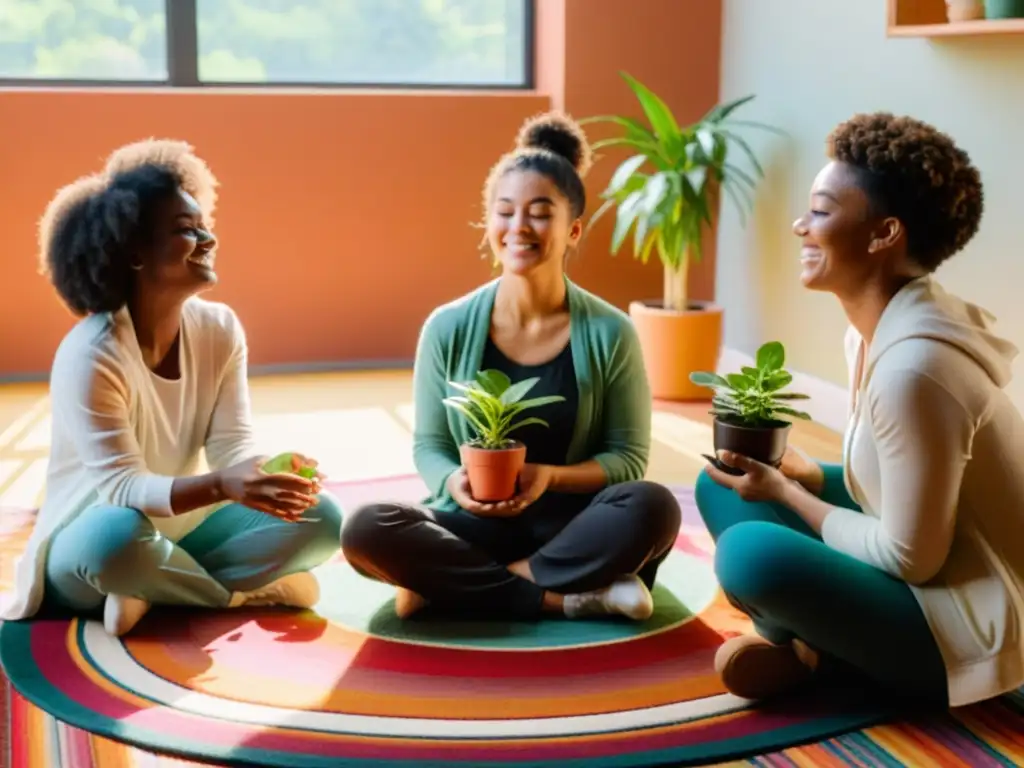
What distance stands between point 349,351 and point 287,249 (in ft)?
1.44

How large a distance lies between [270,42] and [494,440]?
290cm

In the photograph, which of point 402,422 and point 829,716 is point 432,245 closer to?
point 402,422

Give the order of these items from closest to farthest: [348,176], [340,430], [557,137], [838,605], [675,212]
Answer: [838,605] → [557,137] → [340,430] → [675,212] → [348,176]

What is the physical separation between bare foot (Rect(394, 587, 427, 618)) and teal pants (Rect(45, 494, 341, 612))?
155mm

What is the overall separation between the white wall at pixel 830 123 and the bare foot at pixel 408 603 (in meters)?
1.65

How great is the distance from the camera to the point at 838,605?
1.94m

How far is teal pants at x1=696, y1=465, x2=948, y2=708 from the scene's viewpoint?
6.35 ft

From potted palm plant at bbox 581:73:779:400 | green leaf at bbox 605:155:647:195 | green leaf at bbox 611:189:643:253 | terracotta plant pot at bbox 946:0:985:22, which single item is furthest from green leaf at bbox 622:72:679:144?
terracotta plant pot at bbox 946:0:985:22

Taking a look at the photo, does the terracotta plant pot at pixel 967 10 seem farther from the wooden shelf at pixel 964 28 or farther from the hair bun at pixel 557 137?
the hair bun at pixel 557 137

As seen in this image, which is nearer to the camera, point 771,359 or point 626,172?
point 771,359

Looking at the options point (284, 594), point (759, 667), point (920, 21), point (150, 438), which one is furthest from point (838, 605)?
point (920, 21)

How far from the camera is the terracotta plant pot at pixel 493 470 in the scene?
2.27 meters

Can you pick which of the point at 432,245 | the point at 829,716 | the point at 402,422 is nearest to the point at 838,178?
the point at 829,716

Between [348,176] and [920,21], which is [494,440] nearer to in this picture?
[920,21]
